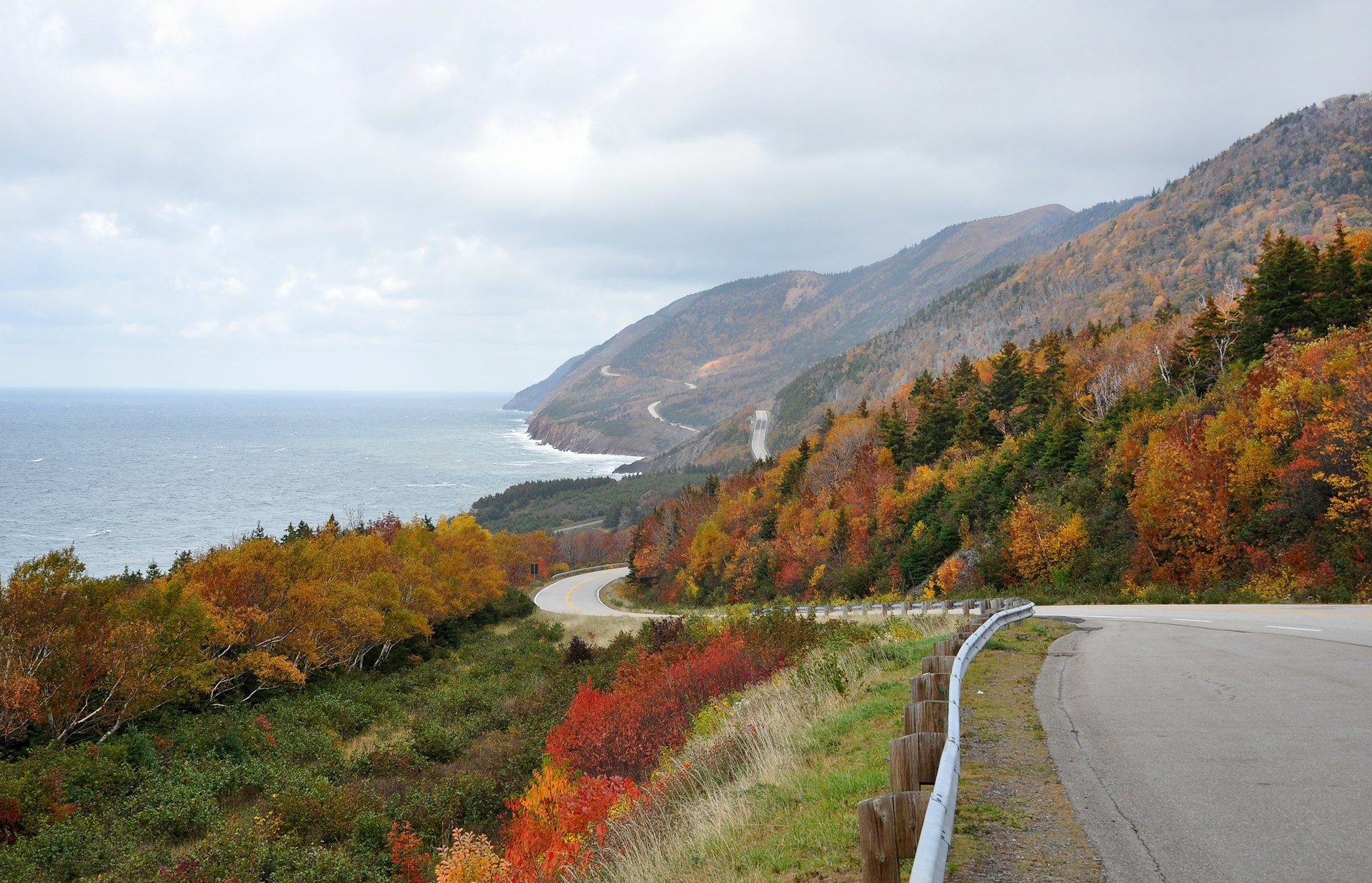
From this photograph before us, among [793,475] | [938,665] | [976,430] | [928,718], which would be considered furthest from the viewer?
[793,475]

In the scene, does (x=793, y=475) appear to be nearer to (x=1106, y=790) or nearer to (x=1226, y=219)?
(x=1106, y=790)

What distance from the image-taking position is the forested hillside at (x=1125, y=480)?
27.9 metres

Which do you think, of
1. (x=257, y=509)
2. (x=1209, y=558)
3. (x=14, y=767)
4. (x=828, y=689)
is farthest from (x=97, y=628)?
(x=257, y=509)

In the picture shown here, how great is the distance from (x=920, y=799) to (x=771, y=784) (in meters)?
4.30

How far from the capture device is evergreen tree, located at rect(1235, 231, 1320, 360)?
141ft

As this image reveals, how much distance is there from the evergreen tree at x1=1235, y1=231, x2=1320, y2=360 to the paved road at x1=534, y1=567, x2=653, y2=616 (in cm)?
4055

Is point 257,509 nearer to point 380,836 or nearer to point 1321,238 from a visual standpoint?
point 380,836

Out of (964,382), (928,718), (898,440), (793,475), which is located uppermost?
(964,382)

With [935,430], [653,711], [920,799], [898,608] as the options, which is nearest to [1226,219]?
[935,430]

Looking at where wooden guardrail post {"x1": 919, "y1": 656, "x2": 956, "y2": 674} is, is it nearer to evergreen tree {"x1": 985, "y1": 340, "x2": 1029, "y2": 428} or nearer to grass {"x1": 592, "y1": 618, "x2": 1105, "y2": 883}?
grass {"x1": 592, "y1": 618, "x2": 1105, "y2": 883}

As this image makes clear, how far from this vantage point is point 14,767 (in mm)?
18141

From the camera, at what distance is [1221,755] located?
6355 millimetres

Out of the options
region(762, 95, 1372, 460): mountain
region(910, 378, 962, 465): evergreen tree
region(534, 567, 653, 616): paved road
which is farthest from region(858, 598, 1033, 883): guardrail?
region(762, 95, 1372, 460): mountain

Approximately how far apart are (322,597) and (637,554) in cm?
4495
